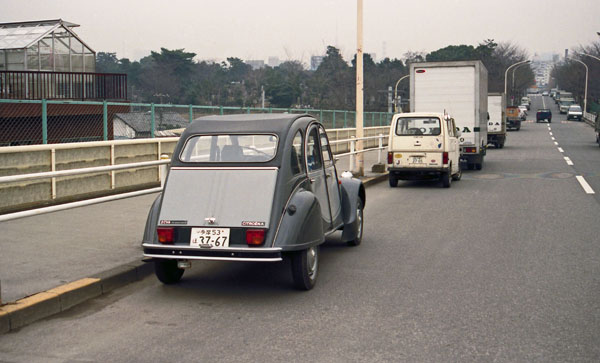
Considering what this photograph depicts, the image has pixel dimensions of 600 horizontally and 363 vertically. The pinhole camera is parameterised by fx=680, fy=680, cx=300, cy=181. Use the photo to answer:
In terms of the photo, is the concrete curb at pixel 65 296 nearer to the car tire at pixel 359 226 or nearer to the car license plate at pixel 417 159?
the car tire at pixel 359 226

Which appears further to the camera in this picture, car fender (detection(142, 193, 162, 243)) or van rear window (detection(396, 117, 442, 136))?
van rear window (detection(396, 117, 442, 136))

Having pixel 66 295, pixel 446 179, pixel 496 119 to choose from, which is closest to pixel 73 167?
pixel 66 295

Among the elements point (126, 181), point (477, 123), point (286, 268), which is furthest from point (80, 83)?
point (286, 268)

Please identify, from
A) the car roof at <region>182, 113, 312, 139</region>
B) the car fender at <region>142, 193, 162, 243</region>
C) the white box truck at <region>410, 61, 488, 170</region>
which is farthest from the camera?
the white box truck at <region>410, 61, 488, 170</region>

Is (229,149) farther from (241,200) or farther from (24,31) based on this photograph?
(24,31)

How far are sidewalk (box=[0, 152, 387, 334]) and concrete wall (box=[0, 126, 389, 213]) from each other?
1.00 metres

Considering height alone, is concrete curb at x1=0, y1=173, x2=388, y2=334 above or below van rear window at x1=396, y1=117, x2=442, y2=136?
below

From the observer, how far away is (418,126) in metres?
16.7

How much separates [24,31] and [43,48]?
2118mm

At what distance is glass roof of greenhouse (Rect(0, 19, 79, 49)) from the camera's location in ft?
92.1

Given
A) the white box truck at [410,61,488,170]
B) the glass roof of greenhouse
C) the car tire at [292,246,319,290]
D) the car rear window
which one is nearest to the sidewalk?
the car rear window

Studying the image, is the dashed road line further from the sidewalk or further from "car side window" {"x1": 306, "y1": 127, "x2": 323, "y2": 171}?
"car side window" {"x1": 306, "y1": 127, "x2": 323, "y2": 171}

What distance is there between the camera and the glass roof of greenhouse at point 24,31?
28.1 meters

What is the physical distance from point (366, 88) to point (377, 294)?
268 feet
